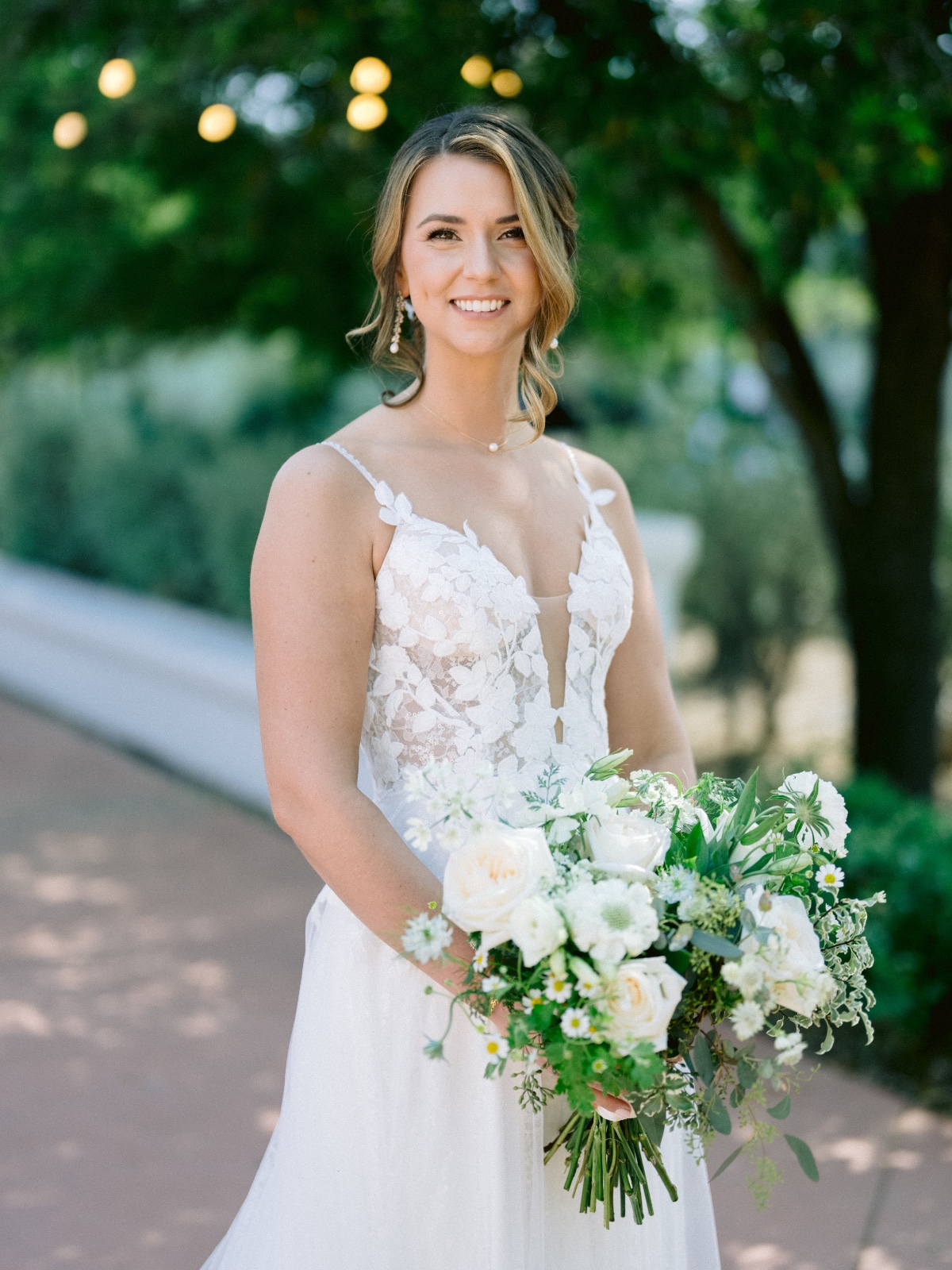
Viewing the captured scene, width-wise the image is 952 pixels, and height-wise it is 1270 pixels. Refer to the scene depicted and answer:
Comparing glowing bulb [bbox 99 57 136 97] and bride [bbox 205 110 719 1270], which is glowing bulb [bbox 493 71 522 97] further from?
bride [bbox 205 110 719 1270]

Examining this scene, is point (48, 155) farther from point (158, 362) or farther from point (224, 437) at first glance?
point (158, 362)

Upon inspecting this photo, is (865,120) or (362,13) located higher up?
(362,13)

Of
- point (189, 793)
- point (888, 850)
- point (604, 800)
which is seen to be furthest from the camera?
point (189, 793)

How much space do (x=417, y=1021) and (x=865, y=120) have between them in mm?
3235

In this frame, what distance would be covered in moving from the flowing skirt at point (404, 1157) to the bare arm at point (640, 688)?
65 cm

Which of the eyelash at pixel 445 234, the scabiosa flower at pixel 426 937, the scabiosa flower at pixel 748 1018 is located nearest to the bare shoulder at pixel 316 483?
the eyelash at pixel 445 234

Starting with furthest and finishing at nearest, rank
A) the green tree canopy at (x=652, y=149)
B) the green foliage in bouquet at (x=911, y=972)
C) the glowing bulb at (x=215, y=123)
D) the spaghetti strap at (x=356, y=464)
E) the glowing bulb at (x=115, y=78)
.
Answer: the glowing bulb at (x=215, y=123) < the glowing bulb at (x=115, y=78) < the green tree canopy at (x=652, y=149) < the green foliage in bouquet at (x=911, y=972) < the spaghetti strap at (x=356, y=464)

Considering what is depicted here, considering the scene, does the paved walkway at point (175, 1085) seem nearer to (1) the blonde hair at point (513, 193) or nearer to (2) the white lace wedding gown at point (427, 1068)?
(2) the white lace wedding gown at point (427, 1068)

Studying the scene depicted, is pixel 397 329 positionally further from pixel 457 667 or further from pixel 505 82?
pixel 505 82

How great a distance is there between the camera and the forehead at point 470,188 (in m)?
2.14

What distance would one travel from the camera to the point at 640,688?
99.3 inches

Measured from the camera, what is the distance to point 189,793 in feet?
23.7

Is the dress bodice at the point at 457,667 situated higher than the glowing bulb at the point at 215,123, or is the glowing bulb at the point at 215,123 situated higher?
the glowing bulb at the point at 215,123

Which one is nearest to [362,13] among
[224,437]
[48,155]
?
[48,155]
